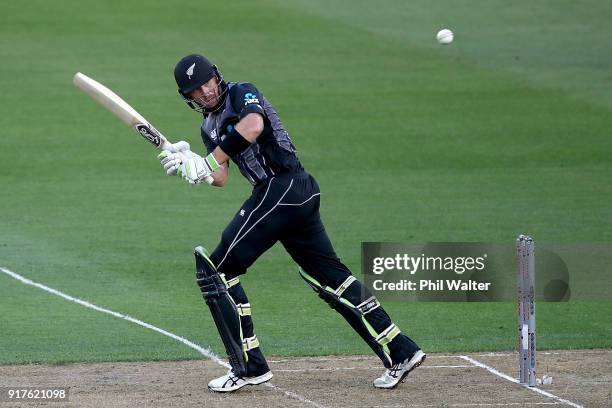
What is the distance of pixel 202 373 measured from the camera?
901 cm

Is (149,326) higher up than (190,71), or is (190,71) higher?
(190,71)

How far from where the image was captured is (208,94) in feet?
27.2

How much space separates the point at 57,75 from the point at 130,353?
18119 millimetres

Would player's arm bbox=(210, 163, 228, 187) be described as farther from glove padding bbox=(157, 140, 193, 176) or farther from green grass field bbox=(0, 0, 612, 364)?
green grass field bbox=(0, 0, 612, 364)

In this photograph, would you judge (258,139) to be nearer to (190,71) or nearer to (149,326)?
(190,71)

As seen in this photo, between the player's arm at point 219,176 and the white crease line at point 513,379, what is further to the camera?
the player's arm at point 219,176

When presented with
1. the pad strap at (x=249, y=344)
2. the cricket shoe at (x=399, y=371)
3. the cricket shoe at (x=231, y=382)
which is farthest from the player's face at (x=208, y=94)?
the cricket shoe at (x=399, y=371)

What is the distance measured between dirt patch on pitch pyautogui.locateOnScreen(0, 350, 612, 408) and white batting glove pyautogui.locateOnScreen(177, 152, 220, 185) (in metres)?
1.43

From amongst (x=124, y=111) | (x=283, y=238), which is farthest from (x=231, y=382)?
(x=124, y=111)

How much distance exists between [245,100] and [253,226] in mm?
826

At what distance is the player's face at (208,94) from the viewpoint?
27.1 ft

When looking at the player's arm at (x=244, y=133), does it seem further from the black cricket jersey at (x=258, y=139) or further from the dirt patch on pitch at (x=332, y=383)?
the dirt patch on pitch at (x=332, y=383)

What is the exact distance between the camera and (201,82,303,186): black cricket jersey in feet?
27.1

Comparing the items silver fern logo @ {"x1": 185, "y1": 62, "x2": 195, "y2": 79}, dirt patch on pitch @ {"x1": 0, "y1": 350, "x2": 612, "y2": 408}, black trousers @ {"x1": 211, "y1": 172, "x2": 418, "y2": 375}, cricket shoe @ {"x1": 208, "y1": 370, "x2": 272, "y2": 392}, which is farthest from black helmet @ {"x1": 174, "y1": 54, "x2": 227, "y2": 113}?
dirt patch on pitch @ {"x1": 0, "y1": 350, "x2": 612, "y2": 408}
